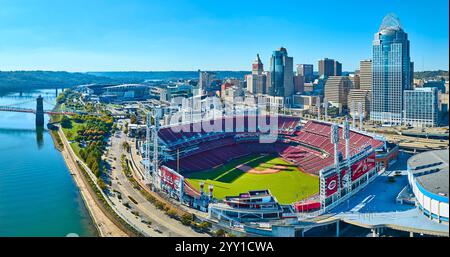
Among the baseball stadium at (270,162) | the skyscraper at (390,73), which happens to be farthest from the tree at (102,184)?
the skyscraper at (390,73)

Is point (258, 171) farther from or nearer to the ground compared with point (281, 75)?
nearer to the ground

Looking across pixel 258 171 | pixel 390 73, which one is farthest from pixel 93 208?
pixel 390 73

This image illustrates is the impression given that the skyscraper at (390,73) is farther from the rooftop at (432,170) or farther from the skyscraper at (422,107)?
the rooftop at (432,170)

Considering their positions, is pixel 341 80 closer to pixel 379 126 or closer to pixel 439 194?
pixel 379 126

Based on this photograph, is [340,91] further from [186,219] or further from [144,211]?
[186,219]

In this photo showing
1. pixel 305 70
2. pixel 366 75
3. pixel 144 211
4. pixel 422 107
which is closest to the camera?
pixel 144 211
